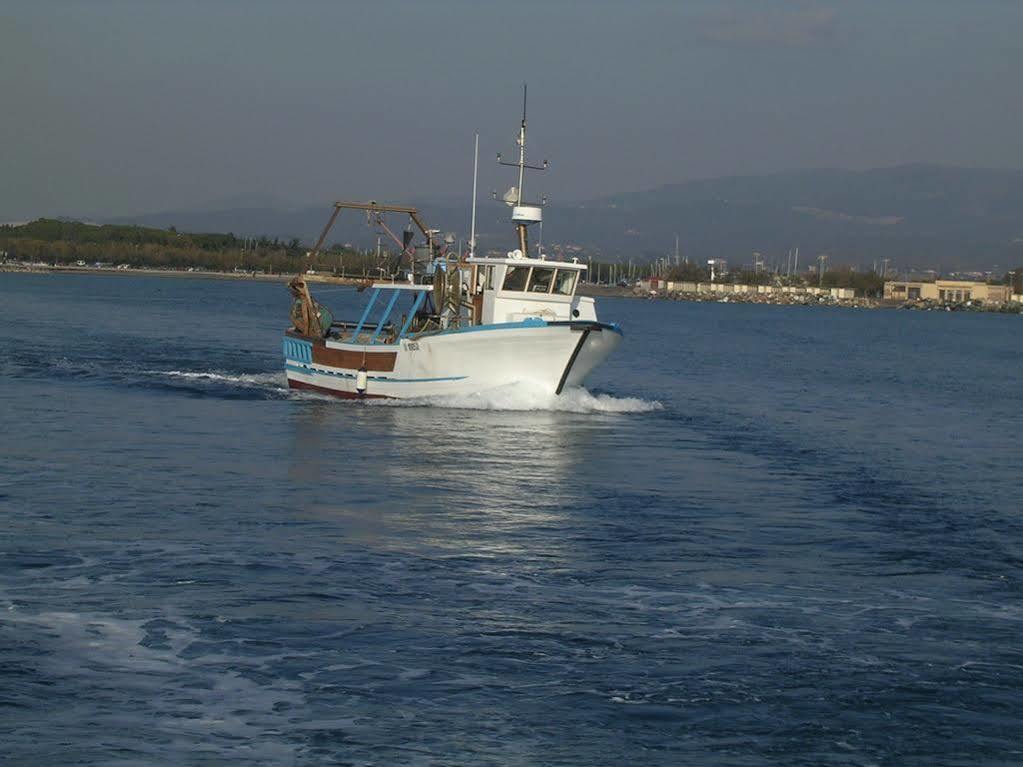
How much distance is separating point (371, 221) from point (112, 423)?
619 inches

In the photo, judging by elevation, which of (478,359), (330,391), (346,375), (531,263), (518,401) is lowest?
(330,391)

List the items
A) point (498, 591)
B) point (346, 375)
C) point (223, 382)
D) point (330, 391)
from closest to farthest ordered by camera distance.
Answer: point (498, 591), point (346, 375), point (330, 391), point (223, 382)

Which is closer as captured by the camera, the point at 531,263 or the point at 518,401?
the point at 518,401

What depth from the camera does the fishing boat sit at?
42.2m

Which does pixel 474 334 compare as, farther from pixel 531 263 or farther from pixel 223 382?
pixel 223 382

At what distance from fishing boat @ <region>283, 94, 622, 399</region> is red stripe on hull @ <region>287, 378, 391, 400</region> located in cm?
5

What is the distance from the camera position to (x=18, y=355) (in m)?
60.4

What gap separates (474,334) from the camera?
42156mm

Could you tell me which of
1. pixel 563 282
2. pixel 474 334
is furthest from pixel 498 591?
pixel 563 282

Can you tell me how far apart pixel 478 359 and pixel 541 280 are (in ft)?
10.8

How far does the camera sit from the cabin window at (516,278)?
143ft

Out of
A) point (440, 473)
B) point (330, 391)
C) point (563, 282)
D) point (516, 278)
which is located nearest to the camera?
point (440, 473)

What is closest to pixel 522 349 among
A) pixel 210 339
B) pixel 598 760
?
pixel 598 760

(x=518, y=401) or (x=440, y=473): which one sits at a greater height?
(x=518, y=401)
